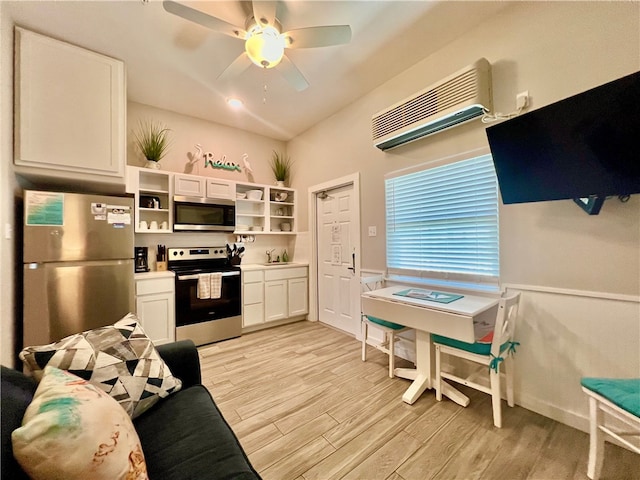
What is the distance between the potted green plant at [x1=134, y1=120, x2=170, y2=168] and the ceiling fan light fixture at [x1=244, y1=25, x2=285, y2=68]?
1970 millimetres

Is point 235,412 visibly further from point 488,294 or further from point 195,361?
point 488,294

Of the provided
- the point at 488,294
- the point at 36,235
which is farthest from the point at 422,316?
the point at 36,235

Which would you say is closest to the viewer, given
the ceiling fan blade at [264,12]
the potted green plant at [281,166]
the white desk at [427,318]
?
the ceiling fan blade at [264,12]

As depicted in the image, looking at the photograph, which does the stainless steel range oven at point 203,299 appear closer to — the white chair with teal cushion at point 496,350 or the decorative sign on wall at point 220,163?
the decorative sign on wall at point 220,163

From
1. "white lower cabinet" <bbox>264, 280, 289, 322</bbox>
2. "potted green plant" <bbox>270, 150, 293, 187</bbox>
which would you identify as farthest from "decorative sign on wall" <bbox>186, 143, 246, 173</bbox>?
"white lower cabinet" <bbox>264, 280, 289, 322</bbox>

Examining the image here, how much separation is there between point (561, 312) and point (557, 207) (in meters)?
0.74

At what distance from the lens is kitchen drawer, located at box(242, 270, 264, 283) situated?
3.46 metres

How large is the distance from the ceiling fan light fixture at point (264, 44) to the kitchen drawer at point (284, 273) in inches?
101

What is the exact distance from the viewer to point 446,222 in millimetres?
2439

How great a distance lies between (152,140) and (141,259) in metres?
1.48

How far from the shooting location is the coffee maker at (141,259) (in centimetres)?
306

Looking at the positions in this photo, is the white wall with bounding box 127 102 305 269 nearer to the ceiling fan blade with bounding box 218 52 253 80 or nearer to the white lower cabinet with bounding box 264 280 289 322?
the white lower cabinet with bounding box 264 280 289 322

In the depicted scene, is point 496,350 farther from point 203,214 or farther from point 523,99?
point 203,214

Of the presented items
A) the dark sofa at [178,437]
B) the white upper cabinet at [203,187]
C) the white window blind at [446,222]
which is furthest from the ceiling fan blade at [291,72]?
the dark sofa at [178,437]
